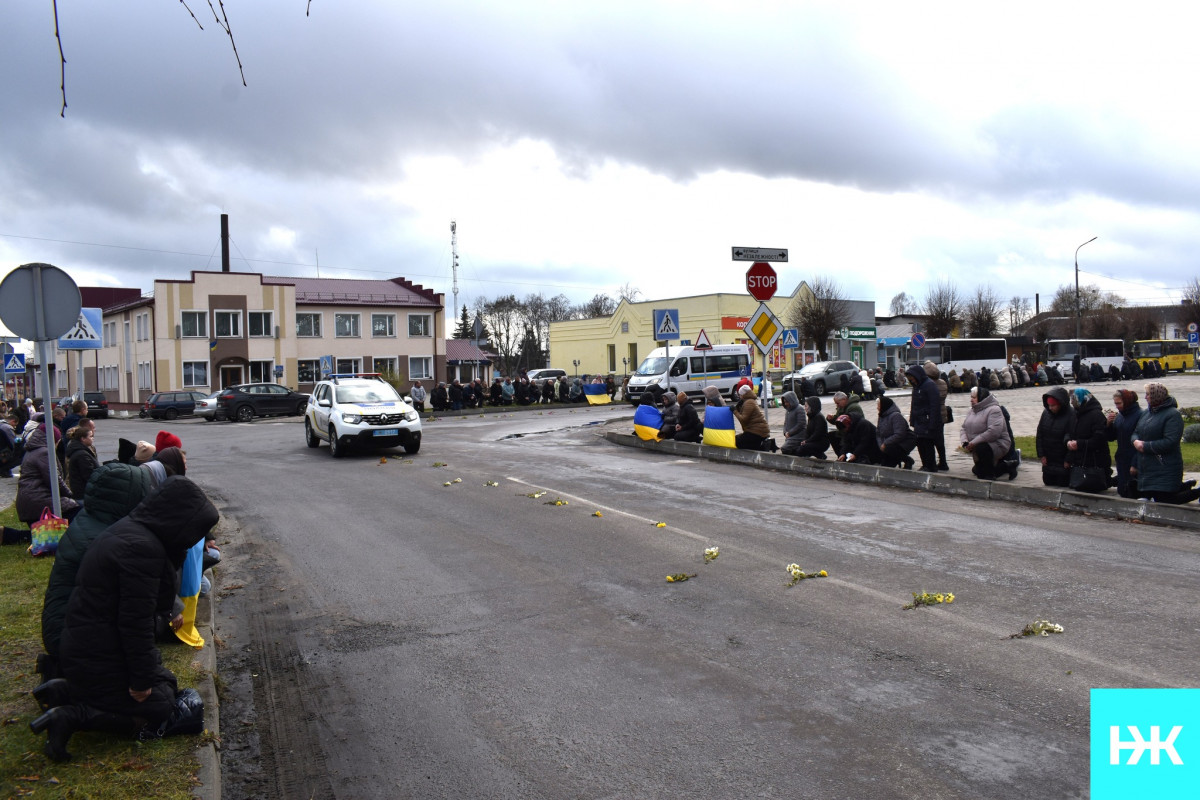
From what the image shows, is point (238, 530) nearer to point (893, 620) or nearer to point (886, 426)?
point (893, 620)

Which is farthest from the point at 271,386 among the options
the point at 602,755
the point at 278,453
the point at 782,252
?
the point at 602,755

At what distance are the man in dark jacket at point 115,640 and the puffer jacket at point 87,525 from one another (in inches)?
17.5

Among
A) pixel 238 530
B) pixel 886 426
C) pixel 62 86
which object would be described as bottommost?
pixel 238 530

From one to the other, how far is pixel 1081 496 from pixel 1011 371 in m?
40.1

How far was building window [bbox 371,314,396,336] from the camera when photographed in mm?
63562

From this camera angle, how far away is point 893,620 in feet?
20.4

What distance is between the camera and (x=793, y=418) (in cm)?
1620

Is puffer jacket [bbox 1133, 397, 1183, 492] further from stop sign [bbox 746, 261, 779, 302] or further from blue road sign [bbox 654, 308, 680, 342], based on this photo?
blue road sign [bbox 654, 308, 680, 342]

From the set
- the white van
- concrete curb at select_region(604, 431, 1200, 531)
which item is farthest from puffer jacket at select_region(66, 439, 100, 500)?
the white van

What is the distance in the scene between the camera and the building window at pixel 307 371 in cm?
5981

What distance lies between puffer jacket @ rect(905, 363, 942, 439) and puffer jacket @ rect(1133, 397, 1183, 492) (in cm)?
325

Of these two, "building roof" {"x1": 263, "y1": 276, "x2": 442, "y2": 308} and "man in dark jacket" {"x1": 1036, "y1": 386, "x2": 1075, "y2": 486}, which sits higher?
"building roof" {"x1": 263, "y1": 276, "x2": 442, "y2": 308}

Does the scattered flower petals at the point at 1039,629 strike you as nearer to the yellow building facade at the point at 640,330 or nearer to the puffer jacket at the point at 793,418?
the puffer jacket at the point at 793,418

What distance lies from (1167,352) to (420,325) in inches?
2388
